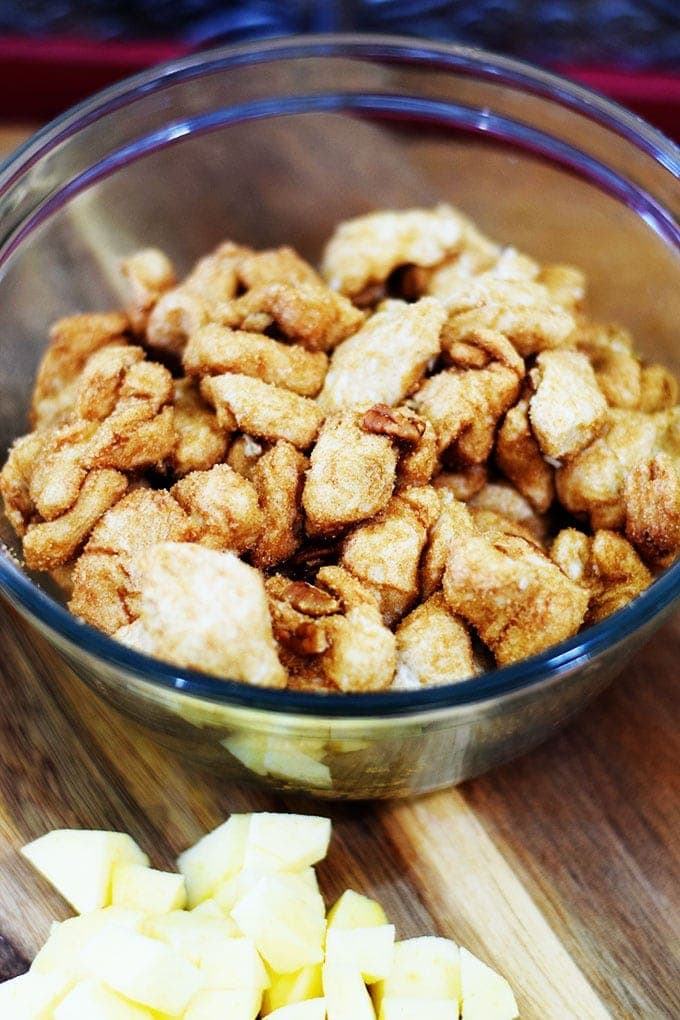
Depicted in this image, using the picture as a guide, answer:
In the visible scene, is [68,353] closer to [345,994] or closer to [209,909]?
[209,909]

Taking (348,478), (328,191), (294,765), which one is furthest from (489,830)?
(328,191)

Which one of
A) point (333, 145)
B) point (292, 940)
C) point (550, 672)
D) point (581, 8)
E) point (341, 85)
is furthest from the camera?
point (581, 8)

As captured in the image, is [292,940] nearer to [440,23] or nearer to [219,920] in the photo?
[219,920]

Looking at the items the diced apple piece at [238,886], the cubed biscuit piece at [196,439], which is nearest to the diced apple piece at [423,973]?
the diced apple piece at [238,886]

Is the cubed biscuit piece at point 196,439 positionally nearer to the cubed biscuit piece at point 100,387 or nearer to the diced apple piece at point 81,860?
the cubed biscuit piece at point 100,387

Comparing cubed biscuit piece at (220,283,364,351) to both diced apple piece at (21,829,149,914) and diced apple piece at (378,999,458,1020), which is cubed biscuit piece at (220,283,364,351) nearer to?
diced apple piece at (21,829,149,914)

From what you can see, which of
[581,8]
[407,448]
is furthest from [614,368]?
[581,8]

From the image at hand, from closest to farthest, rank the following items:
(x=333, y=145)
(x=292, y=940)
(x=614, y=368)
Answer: (x=292, y=940), (x=614, y=368), (x=333, y=145)
